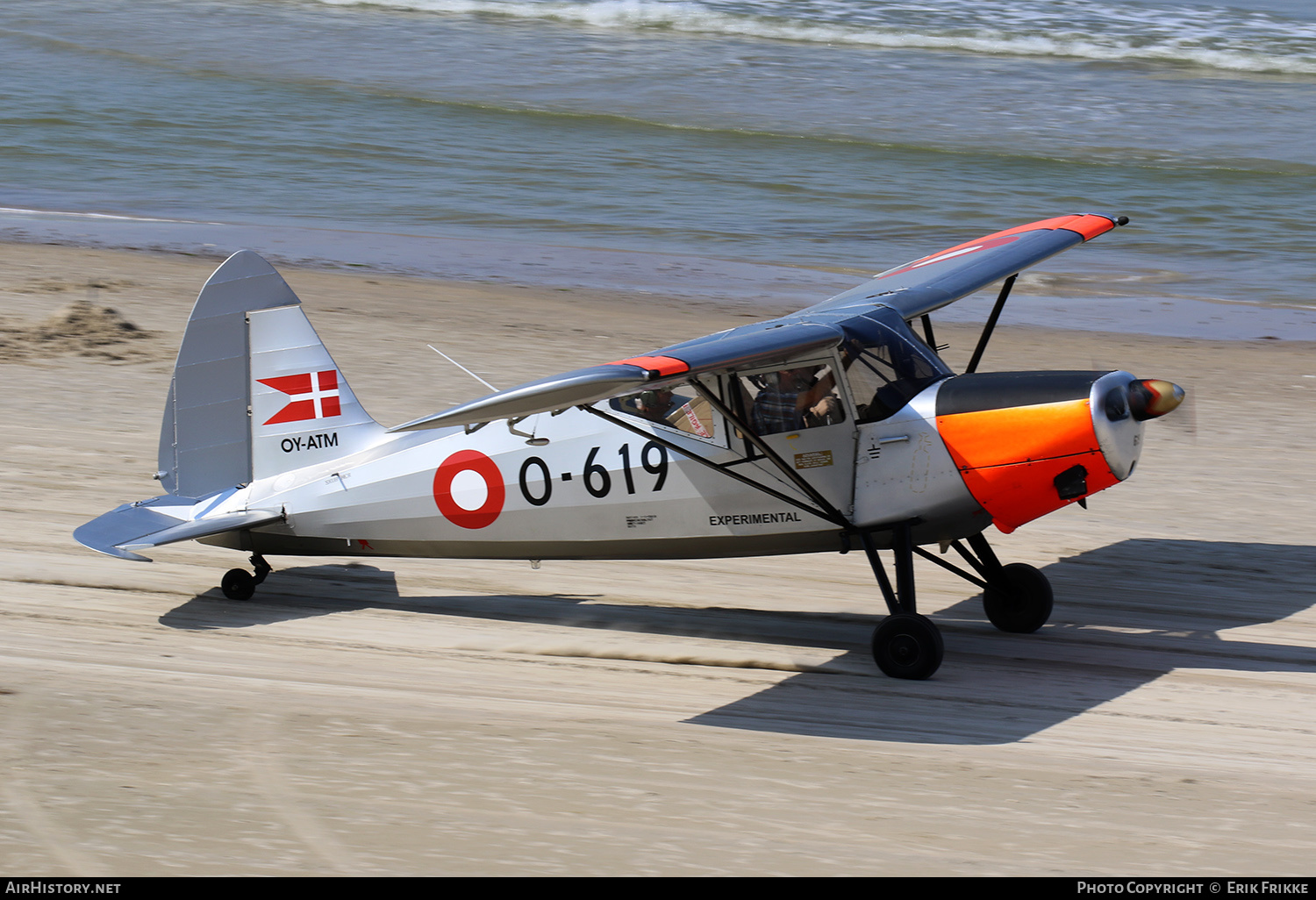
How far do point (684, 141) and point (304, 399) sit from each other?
22.0 m

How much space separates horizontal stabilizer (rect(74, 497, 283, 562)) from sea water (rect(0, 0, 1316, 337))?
35.0 ft

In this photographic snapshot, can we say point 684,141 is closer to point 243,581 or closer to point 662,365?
point 243,581

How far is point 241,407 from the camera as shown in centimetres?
952

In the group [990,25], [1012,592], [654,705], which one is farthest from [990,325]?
[990,25]

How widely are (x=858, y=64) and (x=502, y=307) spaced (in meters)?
25.3

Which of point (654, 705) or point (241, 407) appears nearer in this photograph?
point (654, 705)

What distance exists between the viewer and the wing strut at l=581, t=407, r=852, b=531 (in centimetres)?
828

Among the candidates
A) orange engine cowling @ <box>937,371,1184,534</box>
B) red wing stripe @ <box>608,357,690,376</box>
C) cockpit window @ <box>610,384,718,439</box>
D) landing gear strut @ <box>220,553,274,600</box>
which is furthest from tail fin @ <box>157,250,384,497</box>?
orange engine cowling @ <box>937,371,1184,534</box>

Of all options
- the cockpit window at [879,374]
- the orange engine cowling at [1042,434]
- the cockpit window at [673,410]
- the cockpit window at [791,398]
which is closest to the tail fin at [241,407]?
the cockpit window at [673,410]

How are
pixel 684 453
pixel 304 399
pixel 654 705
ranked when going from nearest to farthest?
pixel 654 705 < pixel 684 453 < pixel 304 399

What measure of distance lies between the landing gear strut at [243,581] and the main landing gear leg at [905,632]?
4.24 m

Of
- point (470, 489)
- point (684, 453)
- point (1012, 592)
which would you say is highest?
point (684, 453)

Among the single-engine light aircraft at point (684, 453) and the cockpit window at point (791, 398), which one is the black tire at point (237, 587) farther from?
the cockpit window at point (791, 398)

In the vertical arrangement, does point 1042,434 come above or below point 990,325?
below
